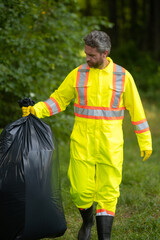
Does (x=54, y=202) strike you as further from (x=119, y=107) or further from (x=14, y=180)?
(x=119, y=107)

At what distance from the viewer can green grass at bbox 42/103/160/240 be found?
3.45 meters

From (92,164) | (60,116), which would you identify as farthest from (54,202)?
(60,116)

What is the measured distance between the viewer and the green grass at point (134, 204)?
345 centimetres

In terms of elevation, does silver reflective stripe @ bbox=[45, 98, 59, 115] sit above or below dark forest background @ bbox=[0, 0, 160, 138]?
below

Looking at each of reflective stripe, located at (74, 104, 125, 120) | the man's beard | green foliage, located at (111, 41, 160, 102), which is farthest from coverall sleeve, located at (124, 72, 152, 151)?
green foliage, located at (111, 41, 160, 102)

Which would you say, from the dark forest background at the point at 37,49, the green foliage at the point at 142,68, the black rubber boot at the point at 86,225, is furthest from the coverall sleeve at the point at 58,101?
the green foliage at the point at 142,68

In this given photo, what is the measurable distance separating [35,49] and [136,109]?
7.14 ft

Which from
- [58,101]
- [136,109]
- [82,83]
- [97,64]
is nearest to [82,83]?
[82,83]

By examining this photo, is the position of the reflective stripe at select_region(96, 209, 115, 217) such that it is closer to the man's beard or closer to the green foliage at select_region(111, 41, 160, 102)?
the man's beard

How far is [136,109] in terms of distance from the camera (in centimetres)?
315

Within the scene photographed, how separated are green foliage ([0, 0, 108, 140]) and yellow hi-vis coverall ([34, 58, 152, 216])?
1.64 m

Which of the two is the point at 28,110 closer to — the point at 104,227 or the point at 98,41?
the point at 98,41

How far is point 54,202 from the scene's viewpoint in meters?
3.03

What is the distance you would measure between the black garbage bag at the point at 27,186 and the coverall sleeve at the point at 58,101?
0.17 meters
